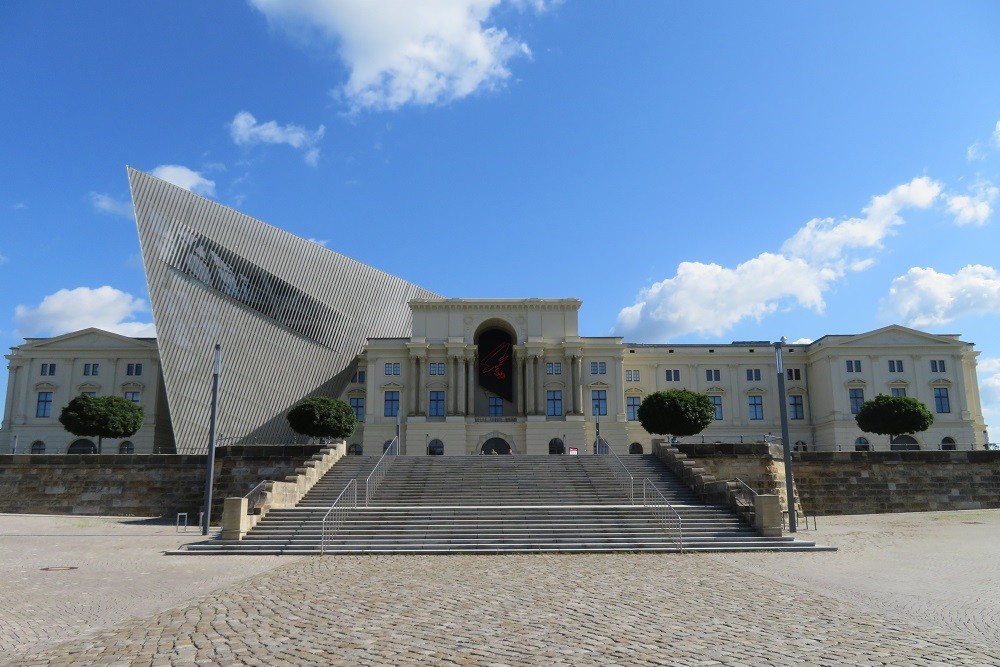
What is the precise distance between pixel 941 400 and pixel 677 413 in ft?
93.4

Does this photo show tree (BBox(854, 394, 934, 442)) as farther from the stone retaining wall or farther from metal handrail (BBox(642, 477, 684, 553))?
the stone retaining wall

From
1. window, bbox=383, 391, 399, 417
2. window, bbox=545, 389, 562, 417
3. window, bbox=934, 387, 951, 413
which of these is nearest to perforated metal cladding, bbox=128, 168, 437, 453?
window, bbox=383, 391, 399, 417

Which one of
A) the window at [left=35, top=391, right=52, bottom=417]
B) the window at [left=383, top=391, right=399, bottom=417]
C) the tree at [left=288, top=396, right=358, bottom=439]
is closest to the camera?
the tree at [left=288, top=396, right=358, bottom=439]

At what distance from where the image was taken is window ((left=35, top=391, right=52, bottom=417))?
64000mm

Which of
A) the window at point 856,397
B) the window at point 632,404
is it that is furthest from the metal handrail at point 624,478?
the window at point 856,397

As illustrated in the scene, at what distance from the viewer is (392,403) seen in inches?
2403

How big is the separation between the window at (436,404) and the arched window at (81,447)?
2672cm

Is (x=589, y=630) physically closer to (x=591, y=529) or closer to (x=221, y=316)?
(x=591, y=529)

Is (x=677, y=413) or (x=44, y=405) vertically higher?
(x=44, y=405)

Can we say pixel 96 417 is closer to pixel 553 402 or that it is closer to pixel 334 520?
pixel 553 402

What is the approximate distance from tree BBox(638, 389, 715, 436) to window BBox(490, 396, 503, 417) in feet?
56.9

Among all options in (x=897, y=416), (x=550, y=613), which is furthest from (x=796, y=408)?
(x=550, y=613)

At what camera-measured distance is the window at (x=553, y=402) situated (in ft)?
198

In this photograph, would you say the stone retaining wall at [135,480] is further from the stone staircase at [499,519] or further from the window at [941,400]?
the window at [941,400]
